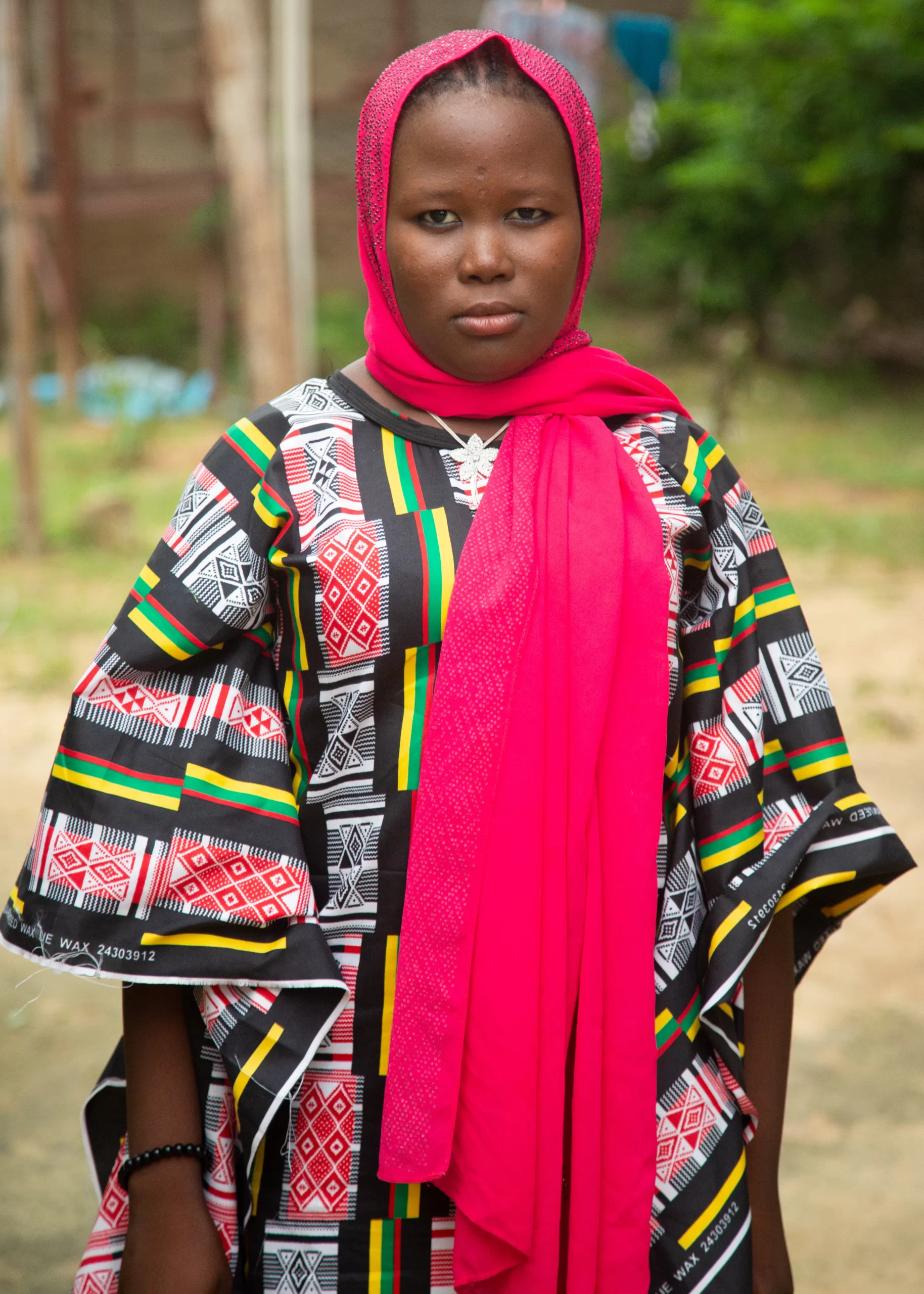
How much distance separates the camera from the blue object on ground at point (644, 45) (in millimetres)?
11562

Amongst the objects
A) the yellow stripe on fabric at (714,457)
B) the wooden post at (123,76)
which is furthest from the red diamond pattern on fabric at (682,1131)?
the wooden post at (123,76)

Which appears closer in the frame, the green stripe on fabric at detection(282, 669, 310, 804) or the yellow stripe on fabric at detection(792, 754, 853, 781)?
the green stripe on fabric at detection(282, 669, 310, 804)

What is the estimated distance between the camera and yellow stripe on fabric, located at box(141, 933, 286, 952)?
1.27 metres

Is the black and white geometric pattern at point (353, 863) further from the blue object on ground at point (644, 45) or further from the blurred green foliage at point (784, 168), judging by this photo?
the blue object on ground at point (644, 45)

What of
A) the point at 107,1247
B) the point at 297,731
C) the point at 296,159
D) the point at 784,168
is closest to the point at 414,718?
the point at 297,731

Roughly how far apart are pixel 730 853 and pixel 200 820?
0.57 metres

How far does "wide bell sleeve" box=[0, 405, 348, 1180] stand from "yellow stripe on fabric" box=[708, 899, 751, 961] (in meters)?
0.40

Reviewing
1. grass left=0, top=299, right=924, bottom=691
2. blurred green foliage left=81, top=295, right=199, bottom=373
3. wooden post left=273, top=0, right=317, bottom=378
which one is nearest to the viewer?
wooden post left=273, top=0, right=317, bottom=378

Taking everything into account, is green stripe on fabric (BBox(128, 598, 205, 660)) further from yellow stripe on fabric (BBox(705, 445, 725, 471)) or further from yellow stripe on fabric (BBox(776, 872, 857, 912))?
yellow stripe on fabric (BBox(776, 872, 857, 912))

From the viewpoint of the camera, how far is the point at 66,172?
40.9 feet

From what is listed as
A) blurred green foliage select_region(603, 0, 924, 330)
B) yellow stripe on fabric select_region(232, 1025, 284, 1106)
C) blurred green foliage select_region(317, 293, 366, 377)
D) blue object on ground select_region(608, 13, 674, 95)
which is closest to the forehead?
yellow stripe on fabric select_region(232, 1025, 284, 1106)

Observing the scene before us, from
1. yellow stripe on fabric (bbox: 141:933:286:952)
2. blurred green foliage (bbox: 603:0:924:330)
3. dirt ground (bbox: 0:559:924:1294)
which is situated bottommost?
dirt ground (bbox: 0:559:924:1294)

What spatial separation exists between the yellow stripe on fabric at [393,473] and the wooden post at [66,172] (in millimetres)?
10957

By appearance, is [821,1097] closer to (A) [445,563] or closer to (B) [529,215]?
(A) [445,563]
